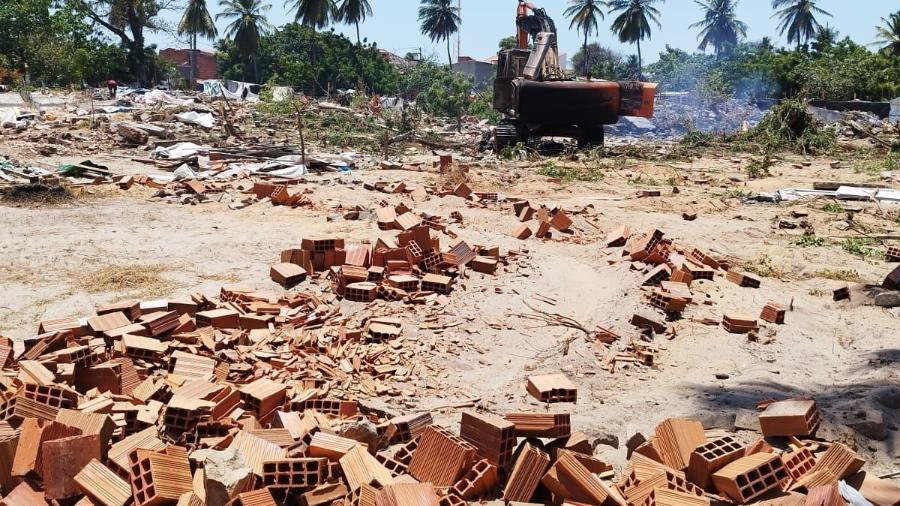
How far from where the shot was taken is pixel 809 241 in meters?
8.78

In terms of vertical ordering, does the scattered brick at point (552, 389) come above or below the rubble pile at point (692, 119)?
below

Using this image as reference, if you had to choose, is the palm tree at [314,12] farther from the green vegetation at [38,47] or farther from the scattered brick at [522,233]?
the scattered brick at [522,233]

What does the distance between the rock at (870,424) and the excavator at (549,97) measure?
46.5 feet

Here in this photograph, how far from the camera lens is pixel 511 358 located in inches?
219

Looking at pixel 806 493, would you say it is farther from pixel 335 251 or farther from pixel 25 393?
pixel 335 251

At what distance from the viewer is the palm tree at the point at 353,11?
51.8 m

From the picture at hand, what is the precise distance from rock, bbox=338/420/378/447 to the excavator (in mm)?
14505

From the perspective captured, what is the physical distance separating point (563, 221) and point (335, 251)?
331 cm

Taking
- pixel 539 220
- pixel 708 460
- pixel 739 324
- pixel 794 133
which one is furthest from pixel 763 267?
pixel 794 133

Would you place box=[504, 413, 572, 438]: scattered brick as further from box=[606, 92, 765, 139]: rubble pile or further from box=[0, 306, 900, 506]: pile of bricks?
box=[606, 92, 765, 139]: rubble pile

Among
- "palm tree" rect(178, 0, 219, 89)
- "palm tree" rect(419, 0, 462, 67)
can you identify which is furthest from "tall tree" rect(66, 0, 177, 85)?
"palm tree" rect(419, 0, 462, 67)

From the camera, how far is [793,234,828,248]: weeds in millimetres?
8688

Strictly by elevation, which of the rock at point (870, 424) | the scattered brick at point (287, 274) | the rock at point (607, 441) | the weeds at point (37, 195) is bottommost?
the rock at point (607, 441)

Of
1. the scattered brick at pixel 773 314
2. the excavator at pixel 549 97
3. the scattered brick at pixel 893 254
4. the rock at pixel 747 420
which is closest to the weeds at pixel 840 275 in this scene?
the scattered brick at pixel 893 254
